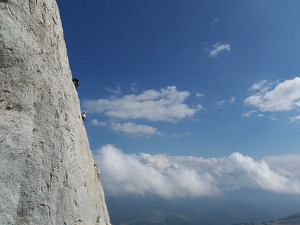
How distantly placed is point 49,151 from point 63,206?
3493 millimetres

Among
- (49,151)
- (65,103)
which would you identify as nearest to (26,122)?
(49,151)

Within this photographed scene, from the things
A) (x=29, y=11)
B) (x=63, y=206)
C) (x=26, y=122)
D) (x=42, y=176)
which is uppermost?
(x=29, y=11)

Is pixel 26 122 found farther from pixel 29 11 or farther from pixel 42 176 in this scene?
pixel 29 11

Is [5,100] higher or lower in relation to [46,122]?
higher

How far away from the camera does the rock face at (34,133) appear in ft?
38.0

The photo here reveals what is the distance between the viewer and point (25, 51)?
13656mm

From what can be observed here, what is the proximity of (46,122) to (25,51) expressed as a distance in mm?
4817

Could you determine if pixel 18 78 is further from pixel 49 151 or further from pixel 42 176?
pixel 42 176

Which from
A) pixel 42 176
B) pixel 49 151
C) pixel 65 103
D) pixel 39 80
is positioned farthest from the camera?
pixel 65 103

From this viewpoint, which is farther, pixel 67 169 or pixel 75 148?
pixel 75 148

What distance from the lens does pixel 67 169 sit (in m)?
13.7

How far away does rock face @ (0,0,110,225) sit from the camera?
38.0 ft

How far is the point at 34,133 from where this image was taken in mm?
13125

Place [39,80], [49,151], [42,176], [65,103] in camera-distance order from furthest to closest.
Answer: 1. [65,103]
2. [39,80]
3. [49,151]
4. [42,176]
